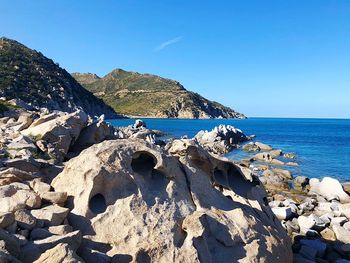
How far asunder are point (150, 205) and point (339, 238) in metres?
13.9

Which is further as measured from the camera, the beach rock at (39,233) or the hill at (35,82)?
the hill at (35,82)

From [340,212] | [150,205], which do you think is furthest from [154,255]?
[340,212]

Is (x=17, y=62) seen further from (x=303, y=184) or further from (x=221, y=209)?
(x=221, y=209)

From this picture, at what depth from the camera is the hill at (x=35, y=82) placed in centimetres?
10331

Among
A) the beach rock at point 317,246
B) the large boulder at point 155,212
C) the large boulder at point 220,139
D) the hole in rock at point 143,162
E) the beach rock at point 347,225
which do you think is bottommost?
the large boulder at point 220,139

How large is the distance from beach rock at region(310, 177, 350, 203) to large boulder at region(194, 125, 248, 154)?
31.9 meters

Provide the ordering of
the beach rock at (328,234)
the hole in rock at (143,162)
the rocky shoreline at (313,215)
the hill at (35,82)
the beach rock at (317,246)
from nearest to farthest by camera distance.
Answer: the hole in rock at (143,162), the beach rock at (317,246), the rocky shoreline at (313,215), the beach rock at (328,234), the hill at (35,82)

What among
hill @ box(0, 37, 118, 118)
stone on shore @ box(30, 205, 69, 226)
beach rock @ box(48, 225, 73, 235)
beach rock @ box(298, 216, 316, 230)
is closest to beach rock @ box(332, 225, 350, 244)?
beach rock @ box(298, 216, 316, 230)

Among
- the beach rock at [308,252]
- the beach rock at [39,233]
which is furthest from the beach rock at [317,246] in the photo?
the beach rock at [39,233]

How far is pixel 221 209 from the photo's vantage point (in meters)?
12.2

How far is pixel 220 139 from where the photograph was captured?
256 ft

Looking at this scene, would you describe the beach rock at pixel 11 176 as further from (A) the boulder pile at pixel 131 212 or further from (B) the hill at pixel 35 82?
(B) the hill at pixel 35 82

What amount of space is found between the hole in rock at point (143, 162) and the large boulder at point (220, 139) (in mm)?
53283

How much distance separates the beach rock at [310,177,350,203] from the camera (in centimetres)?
3109
